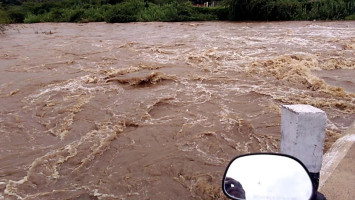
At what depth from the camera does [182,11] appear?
22.3m

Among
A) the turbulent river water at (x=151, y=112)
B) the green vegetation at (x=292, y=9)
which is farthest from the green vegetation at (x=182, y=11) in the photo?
the turbulent river water at (x=151, y=112)

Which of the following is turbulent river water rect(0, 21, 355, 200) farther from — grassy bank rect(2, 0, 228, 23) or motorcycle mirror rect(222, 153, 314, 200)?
grassy bank rect(2, 0, 228, 23)

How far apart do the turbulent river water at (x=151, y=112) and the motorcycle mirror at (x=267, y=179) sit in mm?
2089

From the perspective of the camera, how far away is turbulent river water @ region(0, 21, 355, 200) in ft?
11.9

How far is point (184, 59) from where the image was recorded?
931 centimetres

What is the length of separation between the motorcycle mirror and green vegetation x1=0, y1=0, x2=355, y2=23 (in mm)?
18648

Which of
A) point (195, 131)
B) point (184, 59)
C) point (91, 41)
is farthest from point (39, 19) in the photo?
point (195, 131)

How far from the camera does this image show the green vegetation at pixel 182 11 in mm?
19188

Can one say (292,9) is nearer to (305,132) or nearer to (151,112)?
(151,112)

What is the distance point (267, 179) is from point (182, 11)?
22.0 metres

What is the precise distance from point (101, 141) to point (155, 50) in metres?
6.71

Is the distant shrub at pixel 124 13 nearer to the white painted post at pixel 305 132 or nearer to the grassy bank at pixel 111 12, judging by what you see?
the grassy bank at pixel 111 12

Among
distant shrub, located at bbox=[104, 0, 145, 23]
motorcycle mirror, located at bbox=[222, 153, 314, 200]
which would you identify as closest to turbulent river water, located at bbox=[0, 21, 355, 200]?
motorcycle mirror, located at bbox=[222, 153, 314, 200]

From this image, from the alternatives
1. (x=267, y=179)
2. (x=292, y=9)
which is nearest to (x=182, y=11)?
(x=292, y=9)
